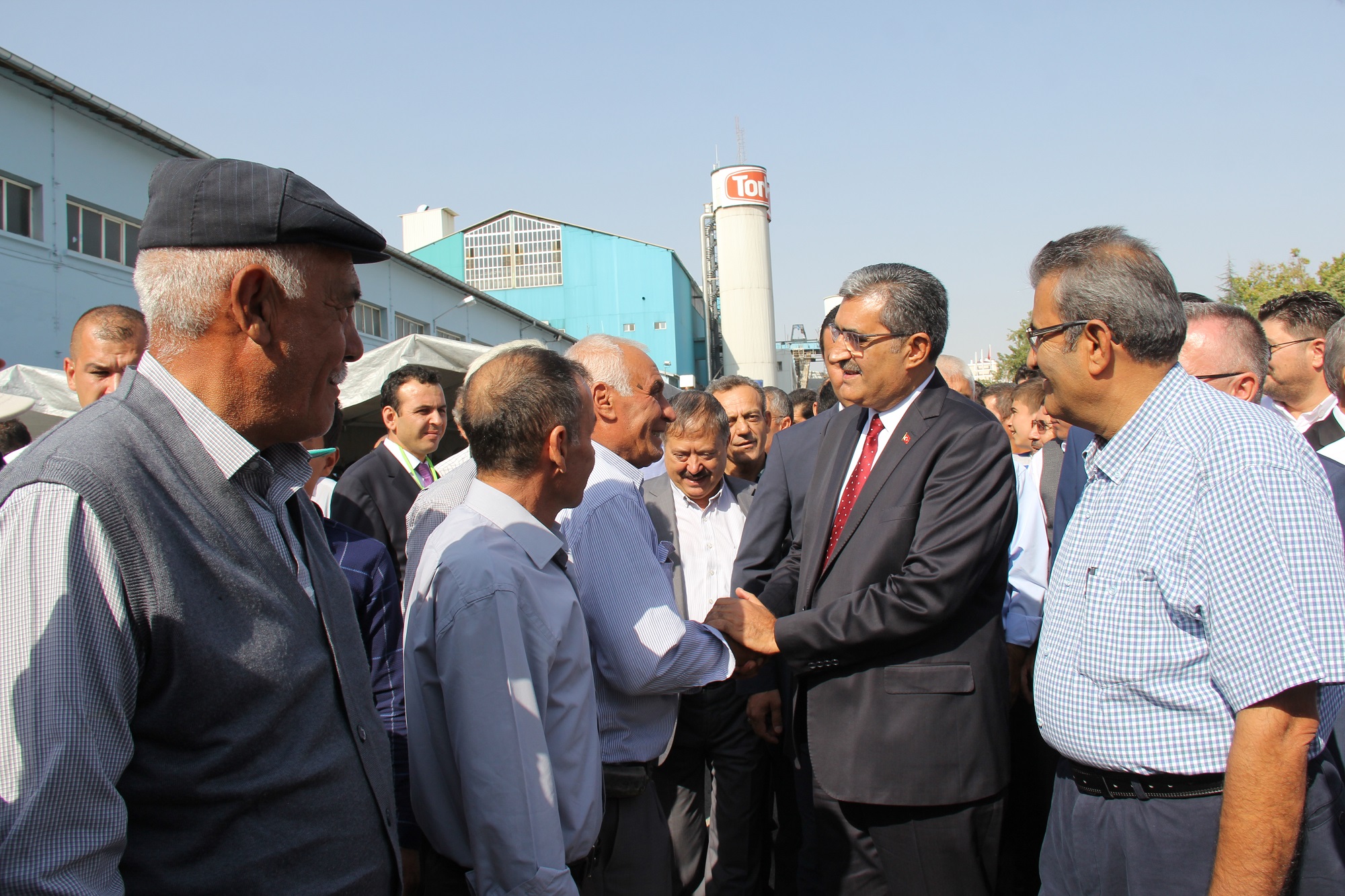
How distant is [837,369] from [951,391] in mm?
470

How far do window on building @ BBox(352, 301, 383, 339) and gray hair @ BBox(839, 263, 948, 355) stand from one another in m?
19.7

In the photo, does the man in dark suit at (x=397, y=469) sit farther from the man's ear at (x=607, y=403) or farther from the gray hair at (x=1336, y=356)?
the gray hair at (x=1336, y=356)

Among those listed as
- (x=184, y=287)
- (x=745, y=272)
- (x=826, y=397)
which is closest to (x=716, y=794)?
(x=184, y=287)

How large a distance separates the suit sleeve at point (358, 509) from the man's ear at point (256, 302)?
359 centimetres

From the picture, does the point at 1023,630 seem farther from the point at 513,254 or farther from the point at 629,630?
the point at 513,254

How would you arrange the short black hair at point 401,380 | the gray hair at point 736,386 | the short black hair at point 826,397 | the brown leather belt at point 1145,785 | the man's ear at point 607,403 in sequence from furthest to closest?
the short black hair at point 826,397
the gray hair at point 736,386
the short black hair at point 401,380
the man's ear at point 607,403
the brown leather belt at point 1145,785

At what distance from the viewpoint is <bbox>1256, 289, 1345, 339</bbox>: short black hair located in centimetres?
416

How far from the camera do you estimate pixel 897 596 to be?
Result: 9.11 feet

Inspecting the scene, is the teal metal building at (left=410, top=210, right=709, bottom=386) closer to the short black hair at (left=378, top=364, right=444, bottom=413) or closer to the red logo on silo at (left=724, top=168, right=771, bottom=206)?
the red logo on silo at (left=724, top=168, right=771, bottom=206)

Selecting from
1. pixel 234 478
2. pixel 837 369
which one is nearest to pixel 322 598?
pixel 234 478

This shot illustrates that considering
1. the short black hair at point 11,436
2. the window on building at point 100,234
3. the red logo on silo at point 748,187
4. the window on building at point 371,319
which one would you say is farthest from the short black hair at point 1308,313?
the red logo on silo at point 748,187

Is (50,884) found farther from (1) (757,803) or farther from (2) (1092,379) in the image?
(1) (757,803)

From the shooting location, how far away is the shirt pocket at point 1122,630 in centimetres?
191

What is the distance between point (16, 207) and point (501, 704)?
43.5 feet
